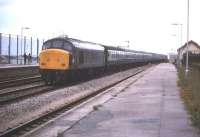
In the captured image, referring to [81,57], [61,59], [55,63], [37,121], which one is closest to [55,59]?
[55,63]

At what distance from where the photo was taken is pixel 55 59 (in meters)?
32.2

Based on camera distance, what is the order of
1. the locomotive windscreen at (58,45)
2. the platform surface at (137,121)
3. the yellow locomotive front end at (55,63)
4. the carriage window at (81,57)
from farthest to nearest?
1. the carriage window at (81,57)
2. the locomotive windscreen at (58,45)
3. the yellow locomotive front end at (55,63)
4. the platform surface at (137,121)

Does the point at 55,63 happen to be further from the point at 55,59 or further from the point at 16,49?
the point at 16,49

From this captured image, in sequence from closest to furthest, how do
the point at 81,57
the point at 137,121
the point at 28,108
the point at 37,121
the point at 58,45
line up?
the point at 137,121
the point at 37,121
the point at 28,108
the point at 58,45
the point at 81,57

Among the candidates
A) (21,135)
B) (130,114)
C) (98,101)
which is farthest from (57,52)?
(21,135)

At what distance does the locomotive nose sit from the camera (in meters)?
32.1

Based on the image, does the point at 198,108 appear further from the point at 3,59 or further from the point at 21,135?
the point at 3,59

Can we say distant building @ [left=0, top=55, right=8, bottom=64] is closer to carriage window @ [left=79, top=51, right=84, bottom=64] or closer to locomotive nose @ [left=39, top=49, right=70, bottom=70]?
carriage window @ [left=79, top=51, right=84, bottom=64]

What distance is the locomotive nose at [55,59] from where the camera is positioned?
105ft

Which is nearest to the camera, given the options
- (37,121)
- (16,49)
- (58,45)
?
(37,121)

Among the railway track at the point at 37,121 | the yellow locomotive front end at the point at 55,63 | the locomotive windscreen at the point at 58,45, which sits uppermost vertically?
the locomotive windscreen at the point at 58,45

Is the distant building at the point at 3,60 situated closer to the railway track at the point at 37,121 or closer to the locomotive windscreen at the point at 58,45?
the locomotive windscreen at the point at 58,45

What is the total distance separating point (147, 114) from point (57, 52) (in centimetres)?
1597

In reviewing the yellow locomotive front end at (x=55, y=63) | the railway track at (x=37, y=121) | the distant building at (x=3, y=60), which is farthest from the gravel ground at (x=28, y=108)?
the distant building at (x=3, y=60)
